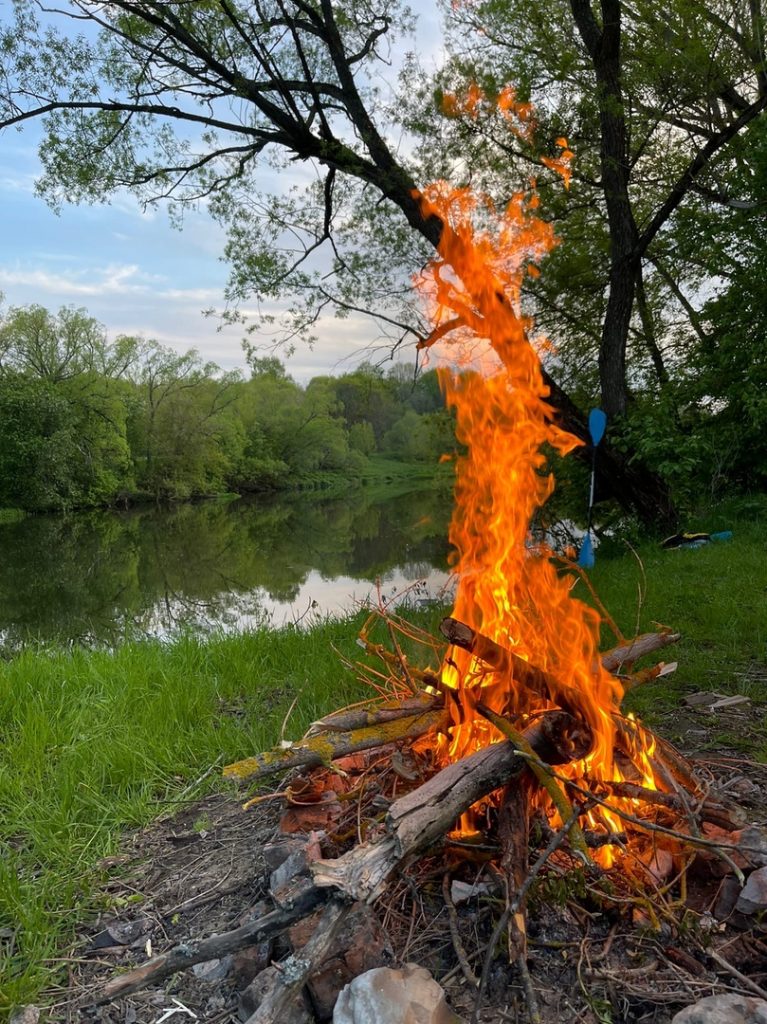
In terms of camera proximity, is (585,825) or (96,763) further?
(96,763)

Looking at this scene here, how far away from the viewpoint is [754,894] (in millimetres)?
2053

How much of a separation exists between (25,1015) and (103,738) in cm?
187

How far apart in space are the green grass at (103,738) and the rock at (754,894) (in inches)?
81.7

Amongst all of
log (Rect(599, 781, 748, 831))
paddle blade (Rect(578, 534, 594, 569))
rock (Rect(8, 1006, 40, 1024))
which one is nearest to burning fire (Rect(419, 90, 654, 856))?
log (Rect(599, 781, 748, 831))

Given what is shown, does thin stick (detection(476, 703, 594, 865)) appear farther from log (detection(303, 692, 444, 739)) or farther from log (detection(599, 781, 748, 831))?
log (detection(303, 692, 444, 739))

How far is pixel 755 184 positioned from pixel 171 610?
12.9 meters

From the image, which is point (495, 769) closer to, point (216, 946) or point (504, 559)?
point (216, 946)

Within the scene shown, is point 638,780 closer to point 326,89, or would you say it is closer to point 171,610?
point 326,89

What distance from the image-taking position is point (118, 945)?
227cm

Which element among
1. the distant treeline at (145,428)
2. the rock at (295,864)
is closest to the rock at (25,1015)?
the rock at (295,864)

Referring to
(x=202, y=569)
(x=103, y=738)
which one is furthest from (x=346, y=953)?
(x=202, y=569)

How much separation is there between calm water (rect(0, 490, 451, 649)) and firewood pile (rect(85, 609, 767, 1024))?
413 cm

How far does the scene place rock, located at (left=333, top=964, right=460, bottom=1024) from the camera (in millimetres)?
1734

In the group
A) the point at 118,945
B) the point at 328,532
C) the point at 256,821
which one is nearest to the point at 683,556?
the point at 256,821
